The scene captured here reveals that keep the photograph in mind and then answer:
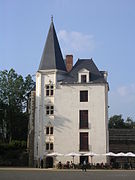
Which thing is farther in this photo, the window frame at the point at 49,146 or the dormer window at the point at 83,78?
the dormer window at the point at 83,78

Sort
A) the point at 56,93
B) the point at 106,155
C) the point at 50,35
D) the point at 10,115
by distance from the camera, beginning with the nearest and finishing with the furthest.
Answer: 1. the point at 106,155
2. the point at 56,93
3. the point at 50,35
4. the point at 10,115

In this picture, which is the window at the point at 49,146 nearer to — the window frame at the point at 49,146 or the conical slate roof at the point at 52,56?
the window frame at the point at 49,146

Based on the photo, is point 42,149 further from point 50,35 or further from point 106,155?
point 50,35

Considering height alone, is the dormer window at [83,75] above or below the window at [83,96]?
above

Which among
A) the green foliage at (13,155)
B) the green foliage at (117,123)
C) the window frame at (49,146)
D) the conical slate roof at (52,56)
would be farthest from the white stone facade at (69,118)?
the green foliage at (117,123)

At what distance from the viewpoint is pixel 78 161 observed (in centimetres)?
5125

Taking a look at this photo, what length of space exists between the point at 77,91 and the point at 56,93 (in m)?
3.18

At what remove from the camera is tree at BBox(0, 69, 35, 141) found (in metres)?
68.6

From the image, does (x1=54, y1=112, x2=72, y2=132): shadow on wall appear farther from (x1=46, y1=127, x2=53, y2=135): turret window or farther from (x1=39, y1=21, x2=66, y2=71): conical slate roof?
(x1=39, y1=21, x2=66, y2=71): conical slate roof

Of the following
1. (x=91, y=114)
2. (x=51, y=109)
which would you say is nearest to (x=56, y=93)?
(x=51, y=109)

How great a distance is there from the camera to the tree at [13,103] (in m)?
68.6

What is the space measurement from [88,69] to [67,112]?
7.71m

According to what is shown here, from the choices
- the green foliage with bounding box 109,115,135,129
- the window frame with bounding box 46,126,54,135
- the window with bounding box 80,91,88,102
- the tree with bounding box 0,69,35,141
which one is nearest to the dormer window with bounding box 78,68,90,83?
the window with bounding box 80,91,88,102

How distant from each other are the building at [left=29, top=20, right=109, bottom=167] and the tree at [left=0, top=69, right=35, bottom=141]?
13.7 meters
